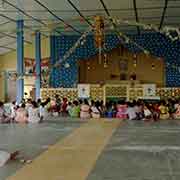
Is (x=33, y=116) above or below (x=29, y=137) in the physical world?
above

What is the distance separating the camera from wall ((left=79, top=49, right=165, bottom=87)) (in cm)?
1947

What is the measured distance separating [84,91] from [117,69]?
394 centimetres

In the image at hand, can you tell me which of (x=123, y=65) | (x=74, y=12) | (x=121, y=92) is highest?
(x=74, y=12)

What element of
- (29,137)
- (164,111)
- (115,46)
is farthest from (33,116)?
(115,46)

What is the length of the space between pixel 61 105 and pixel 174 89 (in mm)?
4446

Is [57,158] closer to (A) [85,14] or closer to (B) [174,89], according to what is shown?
(A) [85,14]

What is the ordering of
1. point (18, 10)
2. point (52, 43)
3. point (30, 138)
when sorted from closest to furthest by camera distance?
1. point (30, 138)
2. point (18, 10)
3. point (52, 43)

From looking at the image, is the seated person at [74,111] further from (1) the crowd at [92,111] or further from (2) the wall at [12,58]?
(2) the wall at [12,58]

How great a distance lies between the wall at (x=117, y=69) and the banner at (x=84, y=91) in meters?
2.91

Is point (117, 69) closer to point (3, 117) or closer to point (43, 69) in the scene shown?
point (43, 69)

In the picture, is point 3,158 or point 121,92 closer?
point 3,158

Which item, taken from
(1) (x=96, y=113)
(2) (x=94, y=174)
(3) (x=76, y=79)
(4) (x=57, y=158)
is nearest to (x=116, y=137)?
(4) (x=57, y=158)

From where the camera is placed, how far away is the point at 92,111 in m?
13.4

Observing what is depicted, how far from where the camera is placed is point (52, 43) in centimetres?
1872
